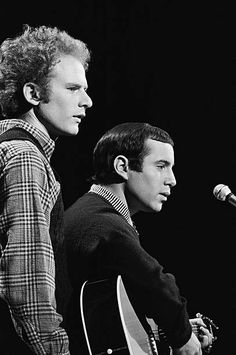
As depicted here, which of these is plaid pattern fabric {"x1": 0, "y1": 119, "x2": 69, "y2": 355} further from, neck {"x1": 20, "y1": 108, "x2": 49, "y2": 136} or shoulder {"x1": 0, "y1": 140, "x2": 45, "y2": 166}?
neck {"x1": 20, "y1": 108, "x2": 49, "y2": 136}

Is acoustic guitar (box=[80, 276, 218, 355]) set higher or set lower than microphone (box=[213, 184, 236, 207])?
lower

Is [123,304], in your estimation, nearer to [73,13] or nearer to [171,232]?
[171,232]

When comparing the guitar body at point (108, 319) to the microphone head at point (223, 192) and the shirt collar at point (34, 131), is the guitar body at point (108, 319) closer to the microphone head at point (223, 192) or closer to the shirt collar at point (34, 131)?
the shirt collar at point (34, 131)

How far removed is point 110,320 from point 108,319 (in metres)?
0.01

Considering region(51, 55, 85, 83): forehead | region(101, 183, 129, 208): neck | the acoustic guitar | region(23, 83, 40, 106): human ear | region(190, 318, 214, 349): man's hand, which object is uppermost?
region(51, 55, 85, 83): forehead

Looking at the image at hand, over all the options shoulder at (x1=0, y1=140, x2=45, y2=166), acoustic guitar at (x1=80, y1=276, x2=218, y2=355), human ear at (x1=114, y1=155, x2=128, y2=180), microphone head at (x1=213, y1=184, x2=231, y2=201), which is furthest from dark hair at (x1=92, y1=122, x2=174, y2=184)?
shoulder at (x1=0, y1=140, x2=45, y2=166)

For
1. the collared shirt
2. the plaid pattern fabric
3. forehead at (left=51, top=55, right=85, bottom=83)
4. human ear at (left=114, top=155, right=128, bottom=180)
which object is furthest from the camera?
human ear at (left=114, top=155, right=128, bottom=180)

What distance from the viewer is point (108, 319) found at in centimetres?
200

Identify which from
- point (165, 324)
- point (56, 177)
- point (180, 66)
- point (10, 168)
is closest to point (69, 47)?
point (56, 177)

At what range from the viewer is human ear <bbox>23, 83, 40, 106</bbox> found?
1838mm

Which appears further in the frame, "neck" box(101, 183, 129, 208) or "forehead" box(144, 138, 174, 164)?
"forehead" box(144, 138, 174, 164)

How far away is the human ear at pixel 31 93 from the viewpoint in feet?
6.03

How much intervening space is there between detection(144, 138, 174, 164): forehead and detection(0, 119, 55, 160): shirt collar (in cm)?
89

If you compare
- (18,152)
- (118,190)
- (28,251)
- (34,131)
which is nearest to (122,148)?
(118,190)
